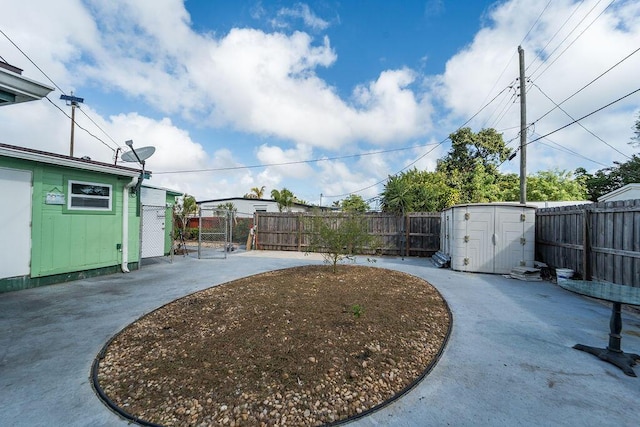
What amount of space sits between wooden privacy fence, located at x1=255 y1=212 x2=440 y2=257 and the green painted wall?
5.55 metres

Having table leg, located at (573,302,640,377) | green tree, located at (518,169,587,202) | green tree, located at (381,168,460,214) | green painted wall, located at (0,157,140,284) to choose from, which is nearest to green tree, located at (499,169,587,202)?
green tree, located at (518,169,587,202)

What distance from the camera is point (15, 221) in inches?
195

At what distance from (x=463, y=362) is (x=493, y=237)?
5547 mm

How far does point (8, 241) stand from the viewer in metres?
4.87

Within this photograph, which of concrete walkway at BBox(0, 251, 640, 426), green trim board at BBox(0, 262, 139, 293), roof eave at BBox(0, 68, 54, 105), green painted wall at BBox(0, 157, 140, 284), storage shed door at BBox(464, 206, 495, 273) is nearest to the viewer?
concrete walkway at BBox(0, 251, 640, 426)

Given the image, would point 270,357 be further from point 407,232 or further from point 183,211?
point 183,211

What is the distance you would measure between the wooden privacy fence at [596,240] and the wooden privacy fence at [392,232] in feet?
12.7

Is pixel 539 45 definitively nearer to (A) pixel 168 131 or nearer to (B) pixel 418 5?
(B) pixel 418 5

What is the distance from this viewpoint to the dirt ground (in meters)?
1.92

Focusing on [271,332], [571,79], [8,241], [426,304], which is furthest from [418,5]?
[8,241]

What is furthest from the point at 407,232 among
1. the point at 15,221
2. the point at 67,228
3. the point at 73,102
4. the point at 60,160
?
the point at 73,102

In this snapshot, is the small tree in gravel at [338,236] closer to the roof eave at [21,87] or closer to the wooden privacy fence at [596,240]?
the wooden privacy fence at [596,240]

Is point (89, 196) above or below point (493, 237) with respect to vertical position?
above

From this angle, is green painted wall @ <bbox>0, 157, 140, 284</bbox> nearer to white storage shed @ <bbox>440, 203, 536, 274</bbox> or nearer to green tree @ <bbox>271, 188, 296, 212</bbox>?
white storage shed @ <bbox>440, 203, 536, 274</bbox>
